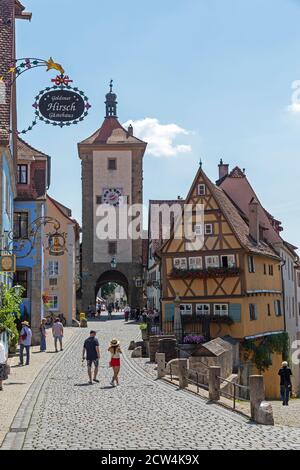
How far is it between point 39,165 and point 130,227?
31.9 meters

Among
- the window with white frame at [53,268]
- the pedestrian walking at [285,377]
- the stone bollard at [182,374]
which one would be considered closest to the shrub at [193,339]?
the pedestrian walking at [285,377]

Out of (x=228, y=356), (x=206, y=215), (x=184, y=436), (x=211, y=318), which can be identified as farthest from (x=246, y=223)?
(x=184, y=436)

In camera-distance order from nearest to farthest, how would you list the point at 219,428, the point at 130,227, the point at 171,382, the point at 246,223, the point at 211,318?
the point at 219,428
the point at 171,382
the point at 211,318
the point at 246,223
the point at 130,227

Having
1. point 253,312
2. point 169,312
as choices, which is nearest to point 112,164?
point 169,312

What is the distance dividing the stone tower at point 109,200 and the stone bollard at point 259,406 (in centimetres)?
4897

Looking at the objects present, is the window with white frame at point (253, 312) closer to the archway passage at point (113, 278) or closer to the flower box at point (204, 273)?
the flower box at point (204, 273)

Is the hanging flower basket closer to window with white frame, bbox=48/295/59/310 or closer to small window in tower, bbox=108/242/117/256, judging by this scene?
window with white frame, bbox=48/295/59/310

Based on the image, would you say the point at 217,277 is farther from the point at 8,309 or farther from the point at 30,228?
the point at 8,309

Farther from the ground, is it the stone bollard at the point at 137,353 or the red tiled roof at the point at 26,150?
the red tiled roof at the point at 26,150

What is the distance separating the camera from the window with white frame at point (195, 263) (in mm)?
33406

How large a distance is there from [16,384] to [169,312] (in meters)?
16.4

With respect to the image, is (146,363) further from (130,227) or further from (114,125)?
(114,125)

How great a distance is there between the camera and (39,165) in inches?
1289

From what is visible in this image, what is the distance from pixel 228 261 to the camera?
32.8 meters
